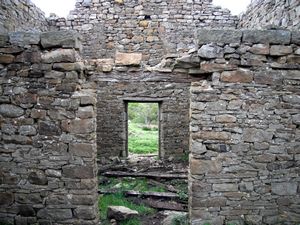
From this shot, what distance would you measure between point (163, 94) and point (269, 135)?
4.57 metres

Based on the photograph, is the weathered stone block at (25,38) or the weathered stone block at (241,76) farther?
the weathered stone block at (241,76)

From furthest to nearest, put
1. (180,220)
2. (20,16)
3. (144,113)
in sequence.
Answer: (144,113) → (20,16) → (180,220)

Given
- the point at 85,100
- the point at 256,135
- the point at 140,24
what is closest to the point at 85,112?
the point at 85,100

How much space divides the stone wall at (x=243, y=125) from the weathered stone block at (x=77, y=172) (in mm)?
1554

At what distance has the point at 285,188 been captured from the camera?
14.8 ft

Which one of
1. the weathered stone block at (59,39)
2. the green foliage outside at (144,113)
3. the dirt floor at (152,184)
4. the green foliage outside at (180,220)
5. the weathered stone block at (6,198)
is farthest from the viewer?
the green foliage outside at (144,113)

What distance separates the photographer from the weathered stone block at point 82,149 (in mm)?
4336

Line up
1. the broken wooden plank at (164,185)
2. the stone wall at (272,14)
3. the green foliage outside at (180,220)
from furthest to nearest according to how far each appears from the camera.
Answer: the broken wooden plank at (164,185)
the stone wall at (272,14)
the green foliage outside at (180,220)

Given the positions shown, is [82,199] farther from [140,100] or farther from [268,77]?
[140,100]

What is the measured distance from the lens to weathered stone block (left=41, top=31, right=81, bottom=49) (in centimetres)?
Result: 425

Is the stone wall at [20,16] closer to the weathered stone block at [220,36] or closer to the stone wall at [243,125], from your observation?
the weathered stone block at [220,36]

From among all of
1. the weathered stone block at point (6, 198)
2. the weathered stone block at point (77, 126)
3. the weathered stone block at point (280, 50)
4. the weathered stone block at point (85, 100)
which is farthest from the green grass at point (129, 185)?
the weathered stone block at point (280, 50)

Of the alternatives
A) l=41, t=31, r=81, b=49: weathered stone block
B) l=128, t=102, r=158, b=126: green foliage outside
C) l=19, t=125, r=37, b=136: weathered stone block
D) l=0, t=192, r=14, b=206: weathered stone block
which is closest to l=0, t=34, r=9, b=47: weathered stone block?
l=41, t=31, r=81, b=49: weathered stone block

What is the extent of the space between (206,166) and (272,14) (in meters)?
4.47
